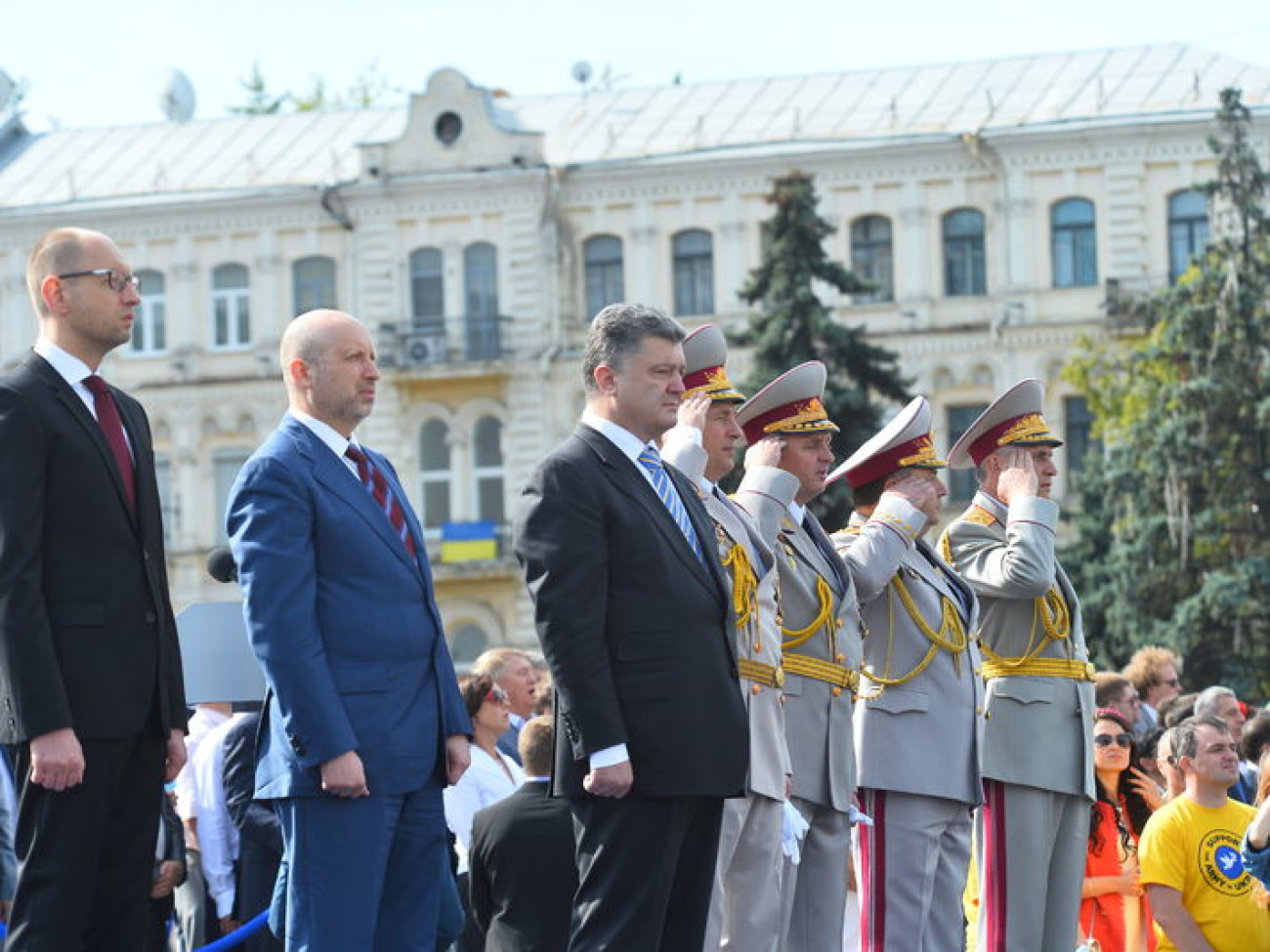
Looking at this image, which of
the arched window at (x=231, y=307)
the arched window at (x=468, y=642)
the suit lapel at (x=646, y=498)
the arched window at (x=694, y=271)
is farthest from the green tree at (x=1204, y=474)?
the suit lapel at (x=646, y=498)

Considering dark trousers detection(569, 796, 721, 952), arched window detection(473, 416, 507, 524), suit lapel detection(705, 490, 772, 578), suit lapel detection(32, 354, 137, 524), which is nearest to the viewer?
suit lapel detection(32, 354, 137, 524)

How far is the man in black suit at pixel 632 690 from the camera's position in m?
6.89

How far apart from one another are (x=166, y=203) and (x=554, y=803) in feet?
136

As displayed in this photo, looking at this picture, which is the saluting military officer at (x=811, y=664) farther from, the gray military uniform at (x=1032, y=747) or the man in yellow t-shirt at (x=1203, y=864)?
the man in yellow t-shirt at (x=1203, y=864)

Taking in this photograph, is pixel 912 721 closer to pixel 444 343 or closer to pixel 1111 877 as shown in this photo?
pixel 1111 877

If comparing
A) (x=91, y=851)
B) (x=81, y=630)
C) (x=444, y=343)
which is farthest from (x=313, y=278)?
(x=91, y=851)

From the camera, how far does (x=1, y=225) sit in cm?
5006

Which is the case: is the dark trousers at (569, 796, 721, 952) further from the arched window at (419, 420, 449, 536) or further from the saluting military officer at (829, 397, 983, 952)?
the arched window at (419, 420, 449, 536)

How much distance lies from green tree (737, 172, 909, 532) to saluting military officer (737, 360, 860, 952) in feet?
92.8

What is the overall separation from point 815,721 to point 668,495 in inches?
61.8

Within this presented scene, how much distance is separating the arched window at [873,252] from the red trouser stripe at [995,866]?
121 feet

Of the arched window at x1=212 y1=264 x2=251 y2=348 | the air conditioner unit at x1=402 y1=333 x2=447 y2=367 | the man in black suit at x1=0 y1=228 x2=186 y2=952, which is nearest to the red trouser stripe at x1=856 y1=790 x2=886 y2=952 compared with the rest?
the man in black suit at x1=0 y1=228 x2=186 y2=952

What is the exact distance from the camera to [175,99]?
54.1m

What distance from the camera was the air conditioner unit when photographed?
47.6m
